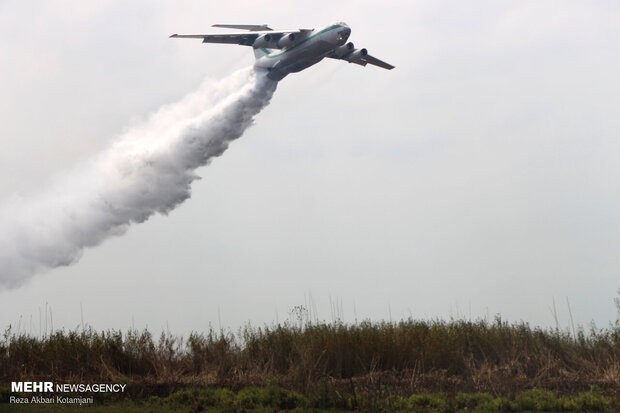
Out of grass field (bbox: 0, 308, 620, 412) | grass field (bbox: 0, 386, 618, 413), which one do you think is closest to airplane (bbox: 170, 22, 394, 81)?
grass field (bbox: 0, 308, 620, 412)

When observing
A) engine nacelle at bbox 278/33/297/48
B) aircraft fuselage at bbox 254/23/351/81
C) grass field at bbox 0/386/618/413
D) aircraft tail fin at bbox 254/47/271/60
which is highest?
aircraft tail fin at bbox 254/47/271/60

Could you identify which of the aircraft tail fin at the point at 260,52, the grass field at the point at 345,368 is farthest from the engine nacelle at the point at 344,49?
the grass field at the point at 345,368

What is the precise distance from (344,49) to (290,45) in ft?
12.9

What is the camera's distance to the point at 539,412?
12844mm

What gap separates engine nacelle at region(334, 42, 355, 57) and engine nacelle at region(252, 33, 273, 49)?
3564 mm

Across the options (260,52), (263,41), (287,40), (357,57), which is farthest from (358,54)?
(263,41)

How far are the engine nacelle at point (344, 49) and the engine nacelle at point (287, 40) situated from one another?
10.3 ft

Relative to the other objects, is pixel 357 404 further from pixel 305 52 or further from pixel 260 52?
pixel 260 52

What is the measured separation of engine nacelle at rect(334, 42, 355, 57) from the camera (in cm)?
3233

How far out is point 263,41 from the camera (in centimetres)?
3100

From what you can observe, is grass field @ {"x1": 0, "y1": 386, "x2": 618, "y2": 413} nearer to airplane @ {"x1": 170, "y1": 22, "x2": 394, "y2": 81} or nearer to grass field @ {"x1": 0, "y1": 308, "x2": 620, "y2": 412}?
grass field @ {"x1": 0, "y1": 308, "x2": 620, "y2": 412}

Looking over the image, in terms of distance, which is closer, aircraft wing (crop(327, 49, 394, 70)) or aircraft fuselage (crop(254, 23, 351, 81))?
aircraft fuselage (crop(254, 23, 351, 81))

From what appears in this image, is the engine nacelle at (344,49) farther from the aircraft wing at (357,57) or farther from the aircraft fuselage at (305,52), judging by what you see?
the aircraft fuselage at (305,52)

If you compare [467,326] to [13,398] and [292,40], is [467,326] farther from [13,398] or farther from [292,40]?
[292,40]
